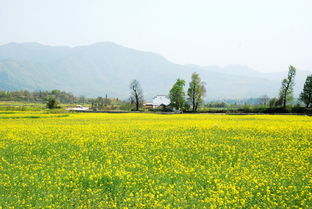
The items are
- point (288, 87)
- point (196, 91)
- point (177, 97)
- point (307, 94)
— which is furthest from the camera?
point (177, 97)

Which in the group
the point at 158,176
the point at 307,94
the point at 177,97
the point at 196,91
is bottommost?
the point at 158,176

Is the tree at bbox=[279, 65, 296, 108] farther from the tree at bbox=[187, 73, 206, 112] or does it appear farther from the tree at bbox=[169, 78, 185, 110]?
the tree at bbox=[169, 78, 185, 110]

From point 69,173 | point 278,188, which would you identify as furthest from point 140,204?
point 278,188

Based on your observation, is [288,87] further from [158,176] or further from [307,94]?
[158,176]

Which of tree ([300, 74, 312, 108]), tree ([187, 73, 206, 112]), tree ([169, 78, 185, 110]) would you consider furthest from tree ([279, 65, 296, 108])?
tree ([169, 78, 185, 110])

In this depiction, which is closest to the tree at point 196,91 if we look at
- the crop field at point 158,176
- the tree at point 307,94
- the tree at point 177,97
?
the tree at point 177,97

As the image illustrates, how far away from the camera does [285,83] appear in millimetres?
72125

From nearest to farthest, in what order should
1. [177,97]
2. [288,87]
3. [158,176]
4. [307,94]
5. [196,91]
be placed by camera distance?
1. [158,176]
2. [307,94]
3. [288,87]
4. [196,91]
5. [177,97]

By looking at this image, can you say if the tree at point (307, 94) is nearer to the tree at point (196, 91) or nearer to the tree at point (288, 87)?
the tree at point (288, 87)

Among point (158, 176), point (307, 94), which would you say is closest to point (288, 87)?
point (307, 94)

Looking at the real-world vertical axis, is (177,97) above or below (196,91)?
below

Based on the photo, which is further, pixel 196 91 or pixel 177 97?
pixel 177 97

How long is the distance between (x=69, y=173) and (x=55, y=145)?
7.25 m

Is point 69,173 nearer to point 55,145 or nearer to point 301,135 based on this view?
point 55,145
